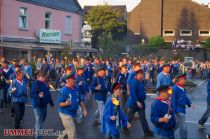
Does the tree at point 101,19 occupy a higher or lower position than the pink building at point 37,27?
higher

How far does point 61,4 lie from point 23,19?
504 cm

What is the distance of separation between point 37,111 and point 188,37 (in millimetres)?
48708

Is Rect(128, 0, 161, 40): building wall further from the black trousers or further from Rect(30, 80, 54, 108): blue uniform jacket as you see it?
Rect(30, 80, 54, 108): blue uniform jacket

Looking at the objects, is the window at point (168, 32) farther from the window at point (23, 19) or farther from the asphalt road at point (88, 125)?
the asphalt road at point (88, 125)

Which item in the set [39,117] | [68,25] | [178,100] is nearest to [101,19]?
[68,25]

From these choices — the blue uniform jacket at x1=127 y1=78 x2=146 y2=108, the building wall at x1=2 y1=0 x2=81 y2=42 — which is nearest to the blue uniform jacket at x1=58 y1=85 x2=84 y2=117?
the blue uniform jacket at x1=127 y1=78 x2=146 y2=108

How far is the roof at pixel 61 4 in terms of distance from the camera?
30769 mm

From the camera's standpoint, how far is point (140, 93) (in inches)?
428

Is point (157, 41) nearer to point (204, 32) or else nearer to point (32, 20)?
point (204, 32)

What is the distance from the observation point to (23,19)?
96.5 feet

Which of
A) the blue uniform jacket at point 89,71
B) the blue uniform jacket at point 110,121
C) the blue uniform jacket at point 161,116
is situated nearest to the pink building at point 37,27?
the blue uniform jacket at point 89,71

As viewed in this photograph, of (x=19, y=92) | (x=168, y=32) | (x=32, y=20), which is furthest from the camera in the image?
(x=168, y=32)

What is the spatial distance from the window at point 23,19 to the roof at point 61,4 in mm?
697

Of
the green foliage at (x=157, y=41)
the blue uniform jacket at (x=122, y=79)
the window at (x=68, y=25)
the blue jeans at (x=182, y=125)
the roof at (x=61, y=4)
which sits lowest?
the blue jeans at (x=182, y=125)
